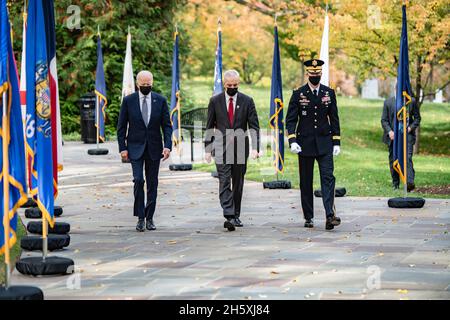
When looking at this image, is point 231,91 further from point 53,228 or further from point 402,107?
point 402,107

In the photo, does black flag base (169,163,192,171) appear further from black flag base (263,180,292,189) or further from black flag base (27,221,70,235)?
→ black flag base (27,221,70,235)

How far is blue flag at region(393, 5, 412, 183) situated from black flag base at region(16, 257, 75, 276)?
7.23m

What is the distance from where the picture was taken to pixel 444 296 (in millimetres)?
8219

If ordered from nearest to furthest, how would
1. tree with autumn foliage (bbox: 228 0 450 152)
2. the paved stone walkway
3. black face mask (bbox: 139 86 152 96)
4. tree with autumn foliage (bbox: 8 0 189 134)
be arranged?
the paved stone walkway < black face mask (bbox: 139 86 152 96) < tree with autumn foliage (bbox: 228 0 450 152) < tree with autumn foliage (bbox: 8 0 189 134)

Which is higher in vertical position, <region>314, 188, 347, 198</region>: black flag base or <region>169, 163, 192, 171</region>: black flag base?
<region>314, 188, 347, 198</region>: black flag base

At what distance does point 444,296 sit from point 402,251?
2514 millimetres

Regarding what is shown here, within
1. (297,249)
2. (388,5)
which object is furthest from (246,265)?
(388,5)

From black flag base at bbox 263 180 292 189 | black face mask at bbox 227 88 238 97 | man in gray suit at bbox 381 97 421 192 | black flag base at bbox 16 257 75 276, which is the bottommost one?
black flag base at bbox 263 180 292 189

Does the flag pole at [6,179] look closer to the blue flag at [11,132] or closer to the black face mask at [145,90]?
the blue flag at [11,132]

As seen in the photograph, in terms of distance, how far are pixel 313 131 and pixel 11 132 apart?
5.15 m

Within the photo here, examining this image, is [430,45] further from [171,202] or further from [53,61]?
[53,61]

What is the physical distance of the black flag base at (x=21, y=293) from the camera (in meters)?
7.84

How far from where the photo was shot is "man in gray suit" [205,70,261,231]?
1273 cm

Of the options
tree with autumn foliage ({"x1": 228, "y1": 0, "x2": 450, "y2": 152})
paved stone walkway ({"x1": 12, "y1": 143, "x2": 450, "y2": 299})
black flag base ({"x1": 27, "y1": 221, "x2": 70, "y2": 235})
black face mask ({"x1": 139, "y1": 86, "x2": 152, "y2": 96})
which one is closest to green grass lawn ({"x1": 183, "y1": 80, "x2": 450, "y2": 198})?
tree with autumn foliage ({"x1": 228, "y1": 0, "x2": 450, "y2": 152})
